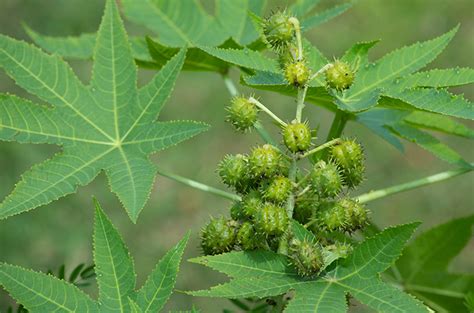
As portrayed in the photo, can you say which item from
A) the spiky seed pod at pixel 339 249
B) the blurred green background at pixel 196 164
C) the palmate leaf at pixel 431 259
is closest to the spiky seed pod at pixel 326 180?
the spiky seed pod at pixel 339 249

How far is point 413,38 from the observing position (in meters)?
8.12

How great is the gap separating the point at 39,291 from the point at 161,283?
0.32 metres

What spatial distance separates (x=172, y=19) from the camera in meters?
3.55

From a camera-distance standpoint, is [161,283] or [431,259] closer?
[161,283]

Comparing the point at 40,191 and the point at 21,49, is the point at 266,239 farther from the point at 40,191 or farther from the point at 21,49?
the point at 21,49

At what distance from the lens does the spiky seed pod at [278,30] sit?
240 centimetres

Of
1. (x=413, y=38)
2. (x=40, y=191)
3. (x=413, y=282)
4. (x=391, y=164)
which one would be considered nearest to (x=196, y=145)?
(x=391, y=164)

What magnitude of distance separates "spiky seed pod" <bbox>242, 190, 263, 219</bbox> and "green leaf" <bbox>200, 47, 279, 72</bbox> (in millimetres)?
419

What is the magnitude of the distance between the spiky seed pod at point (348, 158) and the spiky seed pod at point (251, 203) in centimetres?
25

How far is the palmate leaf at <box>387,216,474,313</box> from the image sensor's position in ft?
9.92

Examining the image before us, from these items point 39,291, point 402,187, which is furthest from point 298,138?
point 39,291

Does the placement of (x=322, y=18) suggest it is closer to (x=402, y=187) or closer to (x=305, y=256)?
(x=402, y=187)

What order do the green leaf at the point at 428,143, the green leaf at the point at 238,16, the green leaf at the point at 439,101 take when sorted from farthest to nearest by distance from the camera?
the green leaf at the point at 238,16, the green leaf at the point at 428,143, the green leaf at the point at 439,101

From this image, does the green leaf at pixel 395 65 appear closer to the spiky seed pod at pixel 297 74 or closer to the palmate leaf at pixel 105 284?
the spiky seed pod at pixel 297 74
